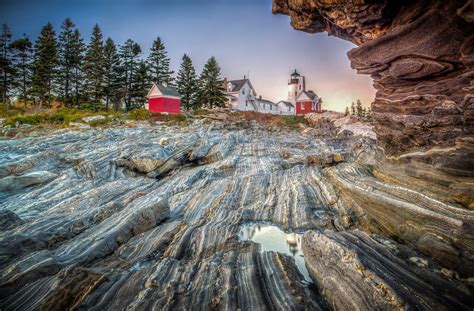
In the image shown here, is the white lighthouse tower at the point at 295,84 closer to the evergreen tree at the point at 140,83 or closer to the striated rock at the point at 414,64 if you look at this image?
the evergreen tree at the point at 140,83

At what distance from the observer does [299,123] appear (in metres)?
45.7

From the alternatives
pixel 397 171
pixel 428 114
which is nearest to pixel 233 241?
pixel 397 171

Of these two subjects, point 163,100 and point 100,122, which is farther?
point 163,100

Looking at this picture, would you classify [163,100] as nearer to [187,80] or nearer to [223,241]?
[187,80]

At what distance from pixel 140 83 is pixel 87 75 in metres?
11.1

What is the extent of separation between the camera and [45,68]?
A: 5097cm

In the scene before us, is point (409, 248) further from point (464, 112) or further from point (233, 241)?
point (233, 241)

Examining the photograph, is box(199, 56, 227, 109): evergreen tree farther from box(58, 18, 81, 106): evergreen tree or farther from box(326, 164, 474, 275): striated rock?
box(326, 164, 474, 275): striated rock

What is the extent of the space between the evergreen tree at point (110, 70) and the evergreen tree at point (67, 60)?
8.32m

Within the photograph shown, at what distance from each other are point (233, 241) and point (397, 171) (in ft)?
20.0

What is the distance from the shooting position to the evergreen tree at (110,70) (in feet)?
169

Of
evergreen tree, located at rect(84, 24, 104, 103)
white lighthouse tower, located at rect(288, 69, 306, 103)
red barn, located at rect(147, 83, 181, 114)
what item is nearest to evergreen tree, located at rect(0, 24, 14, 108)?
evergreen tree, located at rect(84, 24, 104, 103)

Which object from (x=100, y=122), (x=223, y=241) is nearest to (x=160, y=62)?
(x=100, y=122)

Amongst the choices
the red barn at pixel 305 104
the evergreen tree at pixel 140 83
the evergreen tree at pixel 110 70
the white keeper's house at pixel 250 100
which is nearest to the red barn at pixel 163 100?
the evergreen tree at pixel 140 83
